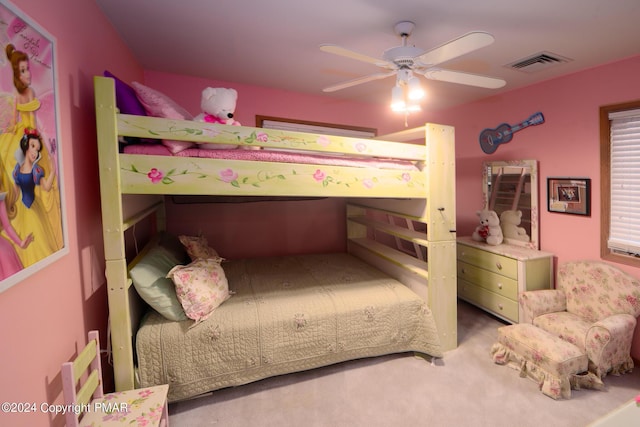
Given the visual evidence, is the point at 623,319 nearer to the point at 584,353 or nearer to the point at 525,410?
the point at 584,353

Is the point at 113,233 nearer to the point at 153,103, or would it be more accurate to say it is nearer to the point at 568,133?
the point at 153,103

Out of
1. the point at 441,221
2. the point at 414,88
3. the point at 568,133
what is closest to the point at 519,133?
the point at 568,133

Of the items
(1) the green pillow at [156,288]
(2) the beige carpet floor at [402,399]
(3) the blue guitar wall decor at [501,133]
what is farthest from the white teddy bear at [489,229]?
(1) the green pillow at [156,288]

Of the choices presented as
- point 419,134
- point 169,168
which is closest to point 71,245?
point 169,168

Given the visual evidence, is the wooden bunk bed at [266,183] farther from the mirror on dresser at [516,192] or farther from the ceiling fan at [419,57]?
the mirror on dresser at [516,192]

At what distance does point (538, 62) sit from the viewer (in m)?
2.46

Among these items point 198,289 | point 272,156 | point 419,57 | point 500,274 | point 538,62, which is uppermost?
point 538,62

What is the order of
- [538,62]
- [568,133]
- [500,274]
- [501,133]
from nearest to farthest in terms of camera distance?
[538,62], [568,133], [500,274], [501,133]

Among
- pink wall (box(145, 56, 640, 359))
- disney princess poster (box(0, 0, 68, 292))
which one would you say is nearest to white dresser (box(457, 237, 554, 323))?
pink wall (box(145, 56, 640, 359))

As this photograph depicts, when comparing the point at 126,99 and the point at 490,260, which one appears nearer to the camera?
the point at 126,99

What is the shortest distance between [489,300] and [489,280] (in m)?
0.20

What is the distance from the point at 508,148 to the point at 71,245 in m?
3.76

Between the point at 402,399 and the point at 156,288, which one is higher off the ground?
the point at 156,288

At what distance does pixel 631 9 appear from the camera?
1.69 meters
